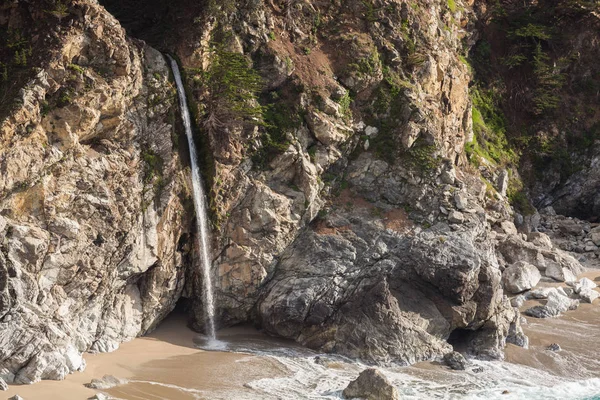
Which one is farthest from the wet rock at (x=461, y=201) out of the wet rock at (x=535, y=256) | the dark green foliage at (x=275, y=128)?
the wet rock at (x=535, y=256)

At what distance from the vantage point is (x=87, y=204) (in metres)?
15.9

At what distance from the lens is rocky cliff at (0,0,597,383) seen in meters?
15.1

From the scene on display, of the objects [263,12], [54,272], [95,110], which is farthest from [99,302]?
[263,12]

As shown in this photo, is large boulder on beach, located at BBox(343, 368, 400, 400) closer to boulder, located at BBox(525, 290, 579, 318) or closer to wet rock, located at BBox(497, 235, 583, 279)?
boulder, located at BBox(525, 290, 579, 318)

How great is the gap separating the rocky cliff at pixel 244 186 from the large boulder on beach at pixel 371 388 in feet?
8.25

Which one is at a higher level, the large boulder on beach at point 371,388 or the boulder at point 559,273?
the boulder at point 559,273

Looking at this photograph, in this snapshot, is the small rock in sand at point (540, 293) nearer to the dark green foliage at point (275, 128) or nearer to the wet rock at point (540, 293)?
the wet rock at point (540, 293)

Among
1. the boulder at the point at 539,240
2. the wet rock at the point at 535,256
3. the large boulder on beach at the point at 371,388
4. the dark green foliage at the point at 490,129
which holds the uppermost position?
the dark green foliage at the point at 490,129

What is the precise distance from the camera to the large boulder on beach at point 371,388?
562 inches

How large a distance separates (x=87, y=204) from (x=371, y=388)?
7.85 meters

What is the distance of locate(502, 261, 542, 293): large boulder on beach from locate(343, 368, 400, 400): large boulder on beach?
10.4 meters

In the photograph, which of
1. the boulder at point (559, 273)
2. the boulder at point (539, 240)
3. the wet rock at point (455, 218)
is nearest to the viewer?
the wet rock at point (455, 218)

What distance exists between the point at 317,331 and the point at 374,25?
11118mm

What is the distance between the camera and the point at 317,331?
17.9 meters
